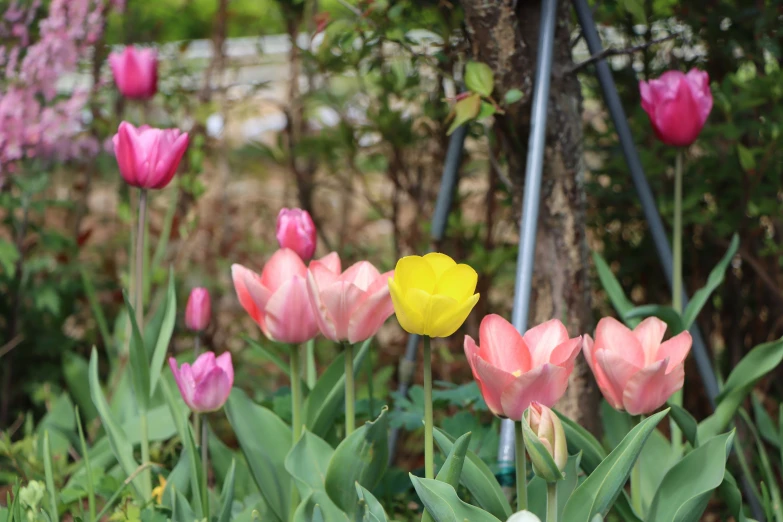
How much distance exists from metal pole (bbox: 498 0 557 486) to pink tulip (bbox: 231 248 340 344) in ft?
1.15

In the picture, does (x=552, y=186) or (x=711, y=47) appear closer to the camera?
(x=552, y=186)

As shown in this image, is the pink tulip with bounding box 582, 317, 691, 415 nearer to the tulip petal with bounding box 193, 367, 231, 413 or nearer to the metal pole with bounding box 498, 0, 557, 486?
the metal pole with bounding box 498, 0, 557, 486

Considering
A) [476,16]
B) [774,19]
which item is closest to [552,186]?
[476,16]

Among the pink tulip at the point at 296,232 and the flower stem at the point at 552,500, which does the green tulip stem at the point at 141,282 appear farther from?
the flower stem at the point at 552,500

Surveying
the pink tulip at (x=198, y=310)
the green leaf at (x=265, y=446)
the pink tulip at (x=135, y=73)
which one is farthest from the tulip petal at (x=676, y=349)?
the pink tulip at (x=135, y=73)

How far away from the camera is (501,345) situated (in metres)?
0.87

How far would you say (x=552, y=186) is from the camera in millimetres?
1445

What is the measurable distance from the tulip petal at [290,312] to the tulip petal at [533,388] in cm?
29

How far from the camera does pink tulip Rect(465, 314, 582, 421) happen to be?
2.72ft

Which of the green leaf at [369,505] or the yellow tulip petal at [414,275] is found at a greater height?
the yellow tulip petal at [414,275]

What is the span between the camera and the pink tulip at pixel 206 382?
1038 mm

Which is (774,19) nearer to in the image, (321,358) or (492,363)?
(492,363)

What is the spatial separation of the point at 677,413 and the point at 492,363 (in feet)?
1.28

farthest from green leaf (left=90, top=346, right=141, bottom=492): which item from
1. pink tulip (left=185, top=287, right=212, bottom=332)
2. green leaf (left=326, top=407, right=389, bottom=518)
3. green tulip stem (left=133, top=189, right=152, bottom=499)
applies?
green leaf (left=326, top=407, right=389, bottom=518)
